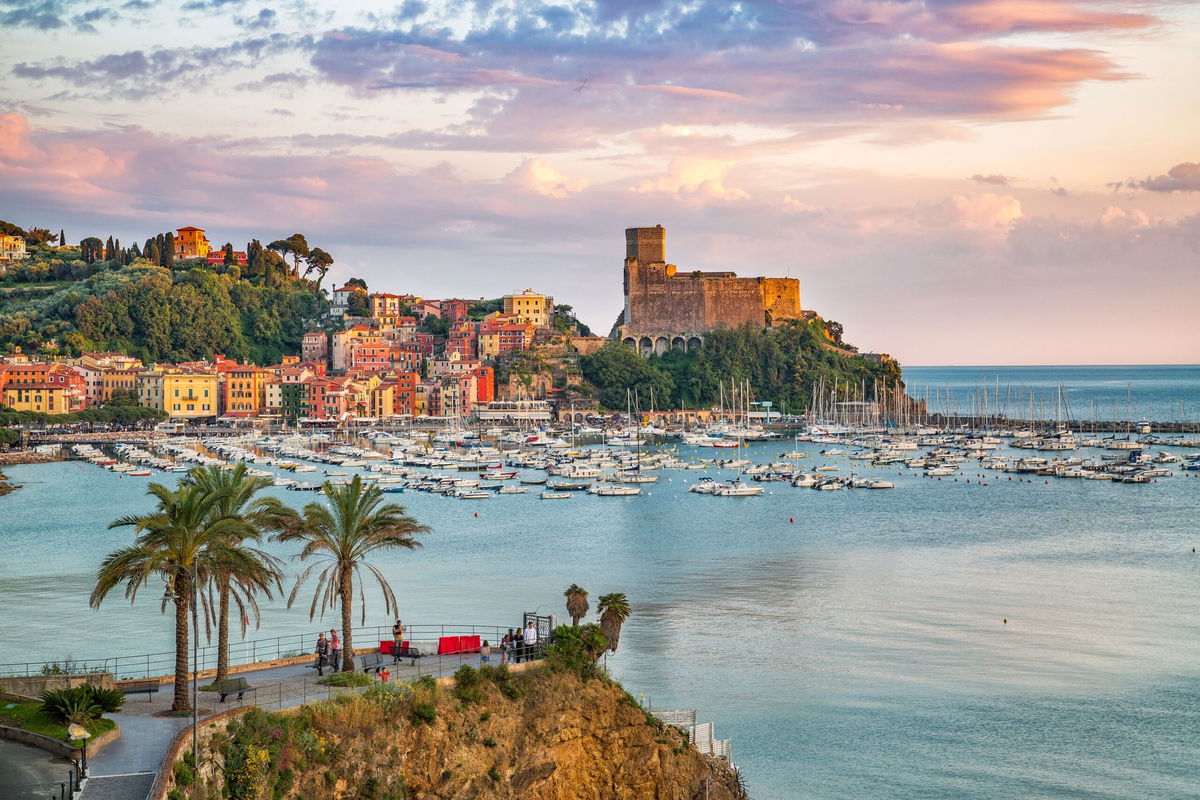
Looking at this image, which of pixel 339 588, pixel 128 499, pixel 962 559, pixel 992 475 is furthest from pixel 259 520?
pixel 992 475

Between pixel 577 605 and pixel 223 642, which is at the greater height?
pixel 577 605

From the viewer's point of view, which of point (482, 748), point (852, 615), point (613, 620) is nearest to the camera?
point (482, 748)

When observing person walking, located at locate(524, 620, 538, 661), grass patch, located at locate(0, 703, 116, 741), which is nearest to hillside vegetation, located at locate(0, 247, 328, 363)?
grass patch, located at locate(0, 703, 116, 741)

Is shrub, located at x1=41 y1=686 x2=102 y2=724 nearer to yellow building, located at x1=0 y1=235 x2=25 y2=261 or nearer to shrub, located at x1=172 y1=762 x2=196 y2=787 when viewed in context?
→ shrub, located at x1=172 y1=762 x2=196 y2=787

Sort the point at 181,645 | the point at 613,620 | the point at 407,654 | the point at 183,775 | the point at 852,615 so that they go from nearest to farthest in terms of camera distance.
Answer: the point at 183,775 → the point at 181,645 → the point at 407,654 → the point at 613,620 → the point at 852,615

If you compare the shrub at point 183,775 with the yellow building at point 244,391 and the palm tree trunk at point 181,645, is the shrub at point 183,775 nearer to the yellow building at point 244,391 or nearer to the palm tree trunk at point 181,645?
the palm tree trunk at point 181,645

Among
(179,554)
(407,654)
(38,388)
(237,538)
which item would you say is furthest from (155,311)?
(179,554)

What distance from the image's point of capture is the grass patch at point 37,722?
14.6m

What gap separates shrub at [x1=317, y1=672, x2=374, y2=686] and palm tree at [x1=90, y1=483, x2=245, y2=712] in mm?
1708

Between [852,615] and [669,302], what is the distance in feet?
325

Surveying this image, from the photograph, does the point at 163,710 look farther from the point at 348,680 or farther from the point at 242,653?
the point at 242,653

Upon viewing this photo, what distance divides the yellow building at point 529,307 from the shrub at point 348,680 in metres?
115

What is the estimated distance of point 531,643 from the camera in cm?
1752

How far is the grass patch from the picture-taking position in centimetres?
1460
